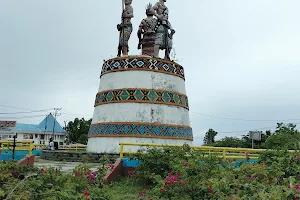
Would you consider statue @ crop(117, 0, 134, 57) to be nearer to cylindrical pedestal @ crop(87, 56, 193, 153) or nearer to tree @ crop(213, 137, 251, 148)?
cylindrical pedestal @ crop(87, 56, 193, 153)

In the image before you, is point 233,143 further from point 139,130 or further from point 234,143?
point 139,130

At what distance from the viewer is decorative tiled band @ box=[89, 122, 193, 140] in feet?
46.1

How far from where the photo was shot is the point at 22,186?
4840 mm

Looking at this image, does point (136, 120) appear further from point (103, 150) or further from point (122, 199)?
point (122, 199)

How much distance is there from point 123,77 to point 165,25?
3491 mm

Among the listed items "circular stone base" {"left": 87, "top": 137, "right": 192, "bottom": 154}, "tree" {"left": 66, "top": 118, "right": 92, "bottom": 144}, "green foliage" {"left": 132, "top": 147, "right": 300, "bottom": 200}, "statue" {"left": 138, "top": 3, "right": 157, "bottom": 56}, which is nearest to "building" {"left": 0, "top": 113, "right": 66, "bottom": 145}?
"tree" {"left": 66, "top": 118, "right": 92, "bottom": 144}

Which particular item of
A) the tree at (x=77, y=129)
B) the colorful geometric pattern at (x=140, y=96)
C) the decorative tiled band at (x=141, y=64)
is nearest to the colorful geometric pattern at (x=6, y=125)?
the colorful geometric pattern at (x=140, y=96)

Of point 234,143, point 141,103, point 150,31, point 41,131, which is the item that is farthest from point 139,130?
point 41,131

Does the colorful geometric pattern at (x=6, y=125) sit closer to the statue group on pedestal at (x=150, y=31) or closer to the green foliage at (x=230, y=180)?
the green foliage at (x=230, y=180)

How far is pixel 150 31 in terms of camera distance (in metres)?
16.2

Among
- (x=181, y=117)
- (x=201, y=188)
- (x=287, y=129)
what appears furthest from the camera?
(x=287, y=129)

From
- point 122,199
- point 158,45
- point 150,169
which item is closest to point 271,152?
point 150,169

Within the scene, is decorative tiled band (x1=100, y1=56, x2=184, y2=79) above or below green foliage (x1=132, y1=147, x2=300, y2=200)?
above

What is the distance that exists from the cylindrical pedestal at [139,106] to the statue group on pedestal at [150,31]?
1.18 m
